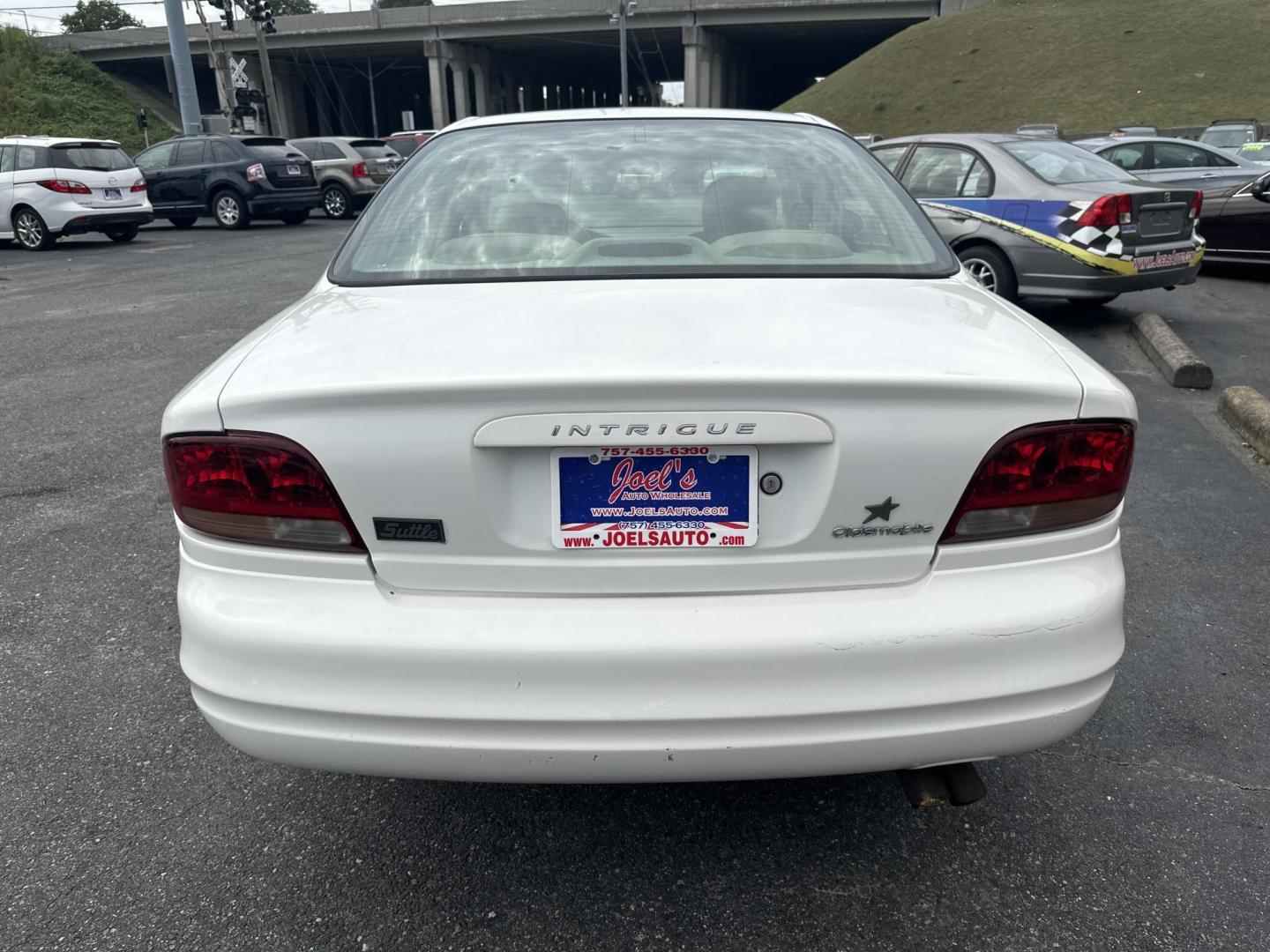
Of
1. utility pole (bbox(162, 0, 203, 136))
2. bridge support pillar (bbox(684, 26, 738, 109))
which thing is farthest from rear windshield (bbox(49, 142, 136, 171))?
bridge support pillar (bbox(684, 26, 738, 109))

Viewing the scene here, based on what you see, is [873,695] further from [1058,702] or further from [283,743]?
[283,743]

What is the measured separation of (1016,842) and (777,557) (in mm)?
1051

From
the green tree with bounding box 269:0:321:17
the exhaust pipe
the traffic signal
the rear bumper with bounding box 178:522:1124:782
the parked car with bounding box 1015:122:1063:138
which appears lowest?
the exhaust pipe

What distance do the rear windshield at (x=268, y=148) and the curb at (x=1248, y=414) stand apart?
676 inches

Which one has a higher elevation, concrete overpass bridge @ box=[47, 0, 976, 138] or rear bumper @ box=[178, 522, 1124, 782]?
concrete overpass bridge @ box=[47, 0, 976, 138]

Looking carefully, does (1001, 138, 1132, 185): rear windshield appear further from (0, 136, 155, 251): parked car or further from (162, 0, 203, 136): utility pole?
(162, 0, 203, 136): utility pole

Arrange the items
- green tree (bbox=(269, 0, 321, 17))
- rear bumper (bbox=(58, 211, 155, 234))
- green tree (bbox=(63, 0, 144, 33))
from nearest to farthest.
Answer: rear bumper (bbox=(58, 211, 155, 234)), green tree (bbox=(63, 0, 144, 33)), green tree (bbox=(269, 0, 321, 17))

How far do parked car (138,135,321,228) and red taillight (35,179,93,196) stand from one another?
11.0ft

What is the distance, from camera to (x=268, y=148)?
18.4 meters

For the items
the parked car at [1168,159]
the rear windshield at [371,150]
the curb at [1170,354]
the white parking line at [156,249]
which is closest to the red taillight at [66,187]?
the white parking line at [156,249]

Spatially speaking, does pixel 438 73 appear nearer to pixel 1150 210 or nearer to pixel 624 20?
pixel 624 20

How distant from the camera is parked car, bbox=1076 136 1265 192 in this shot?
35.7 ft

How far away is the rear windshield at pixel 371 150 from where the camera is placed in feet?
69.1

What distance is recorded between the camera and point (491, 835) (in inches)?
89.7
